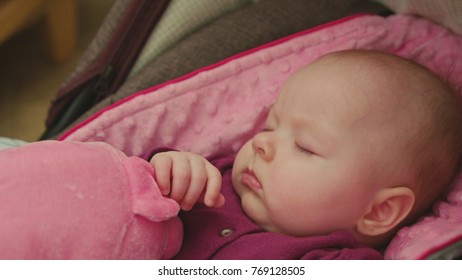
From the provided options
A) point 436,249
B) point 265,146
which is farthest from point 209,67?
point 436,249

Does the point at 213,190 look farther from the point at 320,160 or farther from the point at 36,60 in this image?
the point at 36,60

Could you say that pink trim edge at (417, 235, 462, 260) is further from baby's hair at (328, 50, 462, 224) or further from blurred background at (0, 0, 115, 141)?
blurred background at (0, 0, 115, 141)

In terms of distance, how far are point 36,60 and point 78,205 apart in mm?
1128

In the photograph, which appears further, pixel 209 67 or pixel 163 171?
pixel 209 67

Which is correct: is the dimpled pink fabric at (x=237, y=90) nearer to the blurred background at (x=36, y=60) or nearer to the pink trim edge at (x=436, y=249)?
the pink trim edge at (x=436, y=249)

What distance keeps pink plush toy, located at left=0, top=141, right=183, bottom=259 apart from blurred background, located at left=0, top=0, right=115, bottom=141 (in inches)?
32.9

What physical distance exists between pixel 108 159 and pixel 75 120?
37cm

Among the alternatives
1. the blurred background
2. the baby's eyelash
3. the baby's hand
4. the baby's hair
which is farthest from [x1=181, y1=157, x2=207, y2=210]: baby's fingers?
the blurred background

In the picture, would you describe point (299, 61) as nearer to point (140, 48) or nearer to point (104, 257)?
point (140, 48)

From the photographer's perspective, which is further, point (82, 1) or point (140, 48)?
point (82, 1)

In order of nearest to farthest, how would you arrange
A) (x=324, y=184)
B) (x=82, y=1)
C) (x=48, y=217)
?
(x=48, y=217), (x=324, y=184), (x=82, y=1)

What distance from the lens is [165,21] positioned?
3.59ft

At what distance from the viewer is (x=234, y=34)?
3.51 ft
